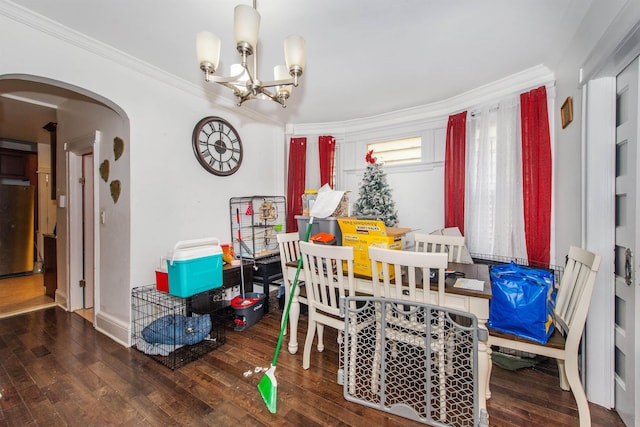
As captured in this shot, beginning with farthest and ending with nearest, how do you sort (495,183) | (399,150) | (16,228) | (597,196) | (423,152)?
1. (16,228)
2. (399,150)
3. (423,152)
4. (495,183)
5. (597,196)

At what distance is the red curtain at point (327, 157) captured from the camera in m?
3.88

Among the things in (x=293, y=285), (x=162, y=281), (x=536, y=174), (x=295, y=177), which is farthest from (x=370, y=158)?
(x=162, y=281)

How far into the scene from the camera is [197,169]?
9.59 ft

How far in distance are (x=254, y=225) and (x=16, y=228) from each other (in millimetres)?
4585

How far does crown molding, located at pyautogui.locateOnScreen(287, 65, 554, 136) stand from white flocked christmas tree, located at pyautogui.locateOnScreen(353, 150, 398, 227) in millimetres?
783

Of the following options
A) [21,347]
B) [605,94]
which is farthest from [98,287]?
[605,94]

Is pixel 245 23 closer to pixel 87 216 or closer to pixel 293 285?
pixel 293 285

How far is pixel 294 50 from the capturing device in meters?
1.44

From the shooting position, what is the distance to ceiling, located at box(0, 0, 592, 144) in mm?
1706

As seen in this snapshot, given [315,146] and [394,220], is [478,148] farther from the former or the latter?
[315,146]

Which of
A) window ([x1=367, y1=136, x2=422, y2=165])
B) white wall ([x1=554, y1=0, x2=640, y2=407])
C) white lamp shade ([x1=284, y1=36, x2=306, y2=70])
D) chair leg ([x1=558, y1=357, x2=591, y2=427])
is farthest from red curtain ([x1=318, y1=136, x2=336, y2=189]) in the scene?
chair leg ([x1=558, y1=357, x2=591, y2=427])

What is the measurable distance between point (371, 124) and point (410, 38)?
1.70 m

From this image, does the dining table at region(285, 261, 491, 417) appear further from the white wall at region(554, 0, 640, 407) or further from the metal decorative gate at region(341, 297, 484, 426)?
the white wall at region(554, 0, 640, 407)

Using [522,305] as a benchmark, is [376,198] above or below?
above
